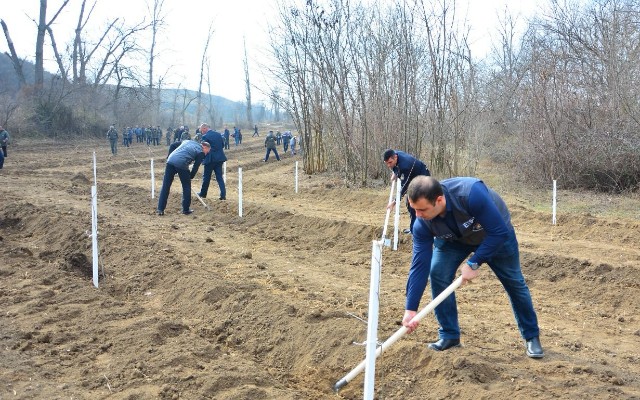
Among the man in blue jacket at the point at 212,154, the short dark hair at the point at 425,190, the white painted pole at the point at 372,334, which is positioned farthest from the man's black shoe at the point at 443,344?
the man in blue jacket at the point at 212,154

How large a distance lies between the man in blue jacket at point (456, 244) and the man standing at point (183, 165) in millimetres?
7903

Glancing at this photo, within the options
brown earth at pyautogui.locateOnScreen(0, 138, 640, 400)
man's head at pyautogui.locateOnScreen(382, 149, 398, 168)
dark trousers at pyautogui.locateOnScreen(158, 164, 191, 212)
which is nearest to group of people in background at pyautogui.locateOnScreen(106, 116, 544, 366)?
brown earth at pyautogui.locateOnScreen(0, 138, 640, 400)

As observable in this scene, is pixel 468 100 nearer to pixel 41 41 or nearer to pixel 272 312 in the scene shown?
pixel 272 312

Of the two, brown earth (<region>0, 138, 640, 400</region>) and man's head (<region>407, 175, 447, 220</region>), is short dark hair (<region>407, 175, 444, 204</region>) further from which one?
brown earth (<region>0, 138, 640, 400</region>)

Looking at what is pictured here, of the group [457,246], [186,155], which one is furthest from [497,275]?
[186,155]

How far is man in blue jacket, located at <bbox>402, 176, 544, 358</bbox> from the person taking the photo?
13.2ft

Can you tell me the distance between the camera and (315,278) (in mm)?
7664

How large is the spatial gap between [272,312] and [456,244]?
2067 millimetres

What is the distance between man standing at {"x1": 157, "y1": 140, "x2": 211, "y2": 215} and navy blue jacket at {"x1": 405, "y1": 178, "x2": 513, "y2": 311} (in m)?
8.14

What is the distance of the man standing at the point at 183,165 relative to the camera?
11758 millimetres

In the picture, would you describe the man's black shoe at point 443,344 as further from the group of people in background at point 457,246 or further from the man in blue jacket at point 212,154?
the man in blue jacket at point 212,154

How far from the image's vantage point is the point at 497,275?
4699 mm

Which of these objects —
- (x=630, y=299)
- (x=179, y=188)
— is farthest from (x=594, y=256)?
(x=179, y=188)

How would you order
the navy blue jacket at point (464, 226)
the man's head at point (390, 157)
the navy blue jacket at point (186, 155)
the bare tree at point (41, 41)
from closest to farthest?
the navy blue jacket at point (464, 226), the man's head at point (390, 157), the navy blue jacket at point (186, 155), the bare tree at point (41, 41)
